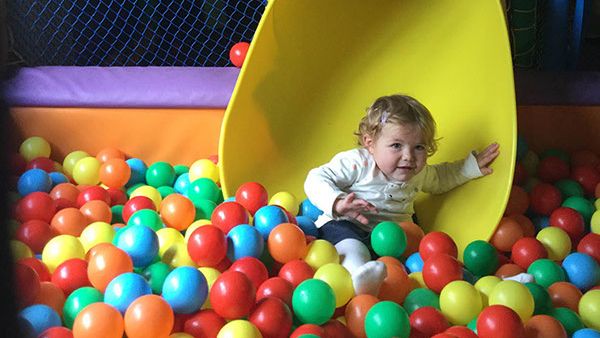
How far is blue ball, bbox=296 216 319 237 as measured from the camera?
157 cm

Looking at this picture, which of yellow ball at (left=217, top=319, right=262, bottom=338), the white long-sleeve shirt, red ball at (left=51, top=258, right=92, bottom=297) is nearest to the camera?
yellow ball at (left=217, top=319, right=262, bottom=338)

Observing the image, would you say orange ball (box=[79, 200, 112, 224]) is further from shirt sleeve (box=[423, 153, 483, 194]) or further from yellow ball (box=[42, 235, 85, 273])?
shirt sleeve (box=[423, 153, 483, 194])

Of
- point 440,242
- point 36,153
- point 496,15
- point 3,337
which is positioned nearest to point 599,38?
point 496,15

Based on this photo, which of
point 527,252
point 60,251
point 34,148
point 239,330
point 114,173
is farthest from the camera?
point 34,148

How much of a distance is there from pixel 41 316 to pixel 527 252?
89 cm

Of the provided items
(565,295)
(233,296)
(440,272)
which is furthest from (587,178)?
(233,296)

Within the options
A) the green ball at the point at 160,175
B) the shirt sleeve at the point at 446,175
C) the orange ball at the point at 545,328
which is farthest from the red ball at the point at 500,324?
the green ball at the point at 160,175

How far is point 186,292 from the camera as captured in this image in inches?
45.4

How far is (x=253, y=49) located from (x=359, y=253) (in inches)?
21.5

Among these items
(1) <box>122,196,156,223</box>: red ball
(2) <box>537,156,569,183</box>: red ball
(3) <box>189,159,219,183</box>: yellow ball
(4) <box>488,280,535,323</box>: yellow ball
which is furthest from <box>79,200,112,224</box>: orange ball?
(2) <box>537,156,569,183</box>: red ball

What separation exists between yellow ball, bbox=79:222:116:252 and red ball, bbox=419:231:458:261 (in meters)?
0.59

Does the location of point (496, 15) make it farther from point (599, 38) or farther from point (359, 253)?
point (599, 38)

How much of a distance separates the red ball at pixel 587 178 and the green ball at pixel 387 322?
96 centimetres

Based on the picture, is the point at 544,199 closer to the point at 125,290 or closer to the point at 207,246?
the point at 207,246
